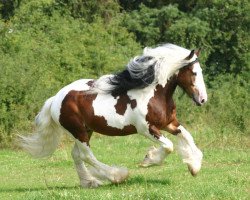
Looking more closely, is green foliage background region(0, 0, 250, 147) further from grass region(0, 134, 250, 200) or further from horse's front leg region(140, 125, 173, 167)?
horse's front leg region(140, 125, 173, 167)

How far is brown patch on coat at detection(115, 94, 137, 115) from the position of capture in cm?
962

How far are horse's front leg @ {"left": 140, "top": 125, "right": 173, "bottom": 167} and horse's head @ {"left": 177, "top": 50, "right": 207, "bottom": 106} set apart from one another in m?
0.73

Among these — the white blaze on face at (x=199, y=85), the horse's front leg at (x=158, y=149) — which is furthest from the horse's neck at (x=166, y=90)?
the horse's front leg at (x=158, y=149)

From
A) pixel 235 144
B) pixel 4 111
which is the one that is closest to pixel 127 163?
pixel 235 144

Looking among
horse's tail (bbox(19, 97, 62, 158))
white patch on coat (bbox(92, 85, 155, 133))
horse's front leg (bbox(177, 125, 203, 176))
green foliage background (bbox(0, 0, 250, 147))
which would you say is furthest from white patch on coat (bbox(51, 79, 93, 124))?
green foliage background (bbox(0, 0, 250, 147))

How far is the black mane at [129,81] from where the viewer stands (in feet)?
31.7

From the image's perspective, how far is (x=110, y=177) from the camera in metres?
9.65

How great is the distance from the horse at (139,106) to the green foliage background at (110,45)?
639 cm

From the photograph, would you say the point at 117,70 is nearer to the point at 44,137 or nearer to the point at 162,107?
the point at 44,137

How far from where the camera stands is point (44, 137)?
10.6 m

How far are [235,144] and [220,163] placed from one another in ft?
10.1

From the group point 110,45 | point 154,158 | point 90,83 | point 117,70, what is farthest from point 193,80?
point 110,45

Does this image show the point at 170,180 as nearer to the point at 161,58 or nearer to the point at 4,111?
the point at 161,58

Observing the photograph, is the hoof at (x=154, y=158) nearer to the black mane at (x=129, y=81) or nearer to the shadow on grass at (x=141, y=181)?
the shadow on grass at (x=141, y=181)
